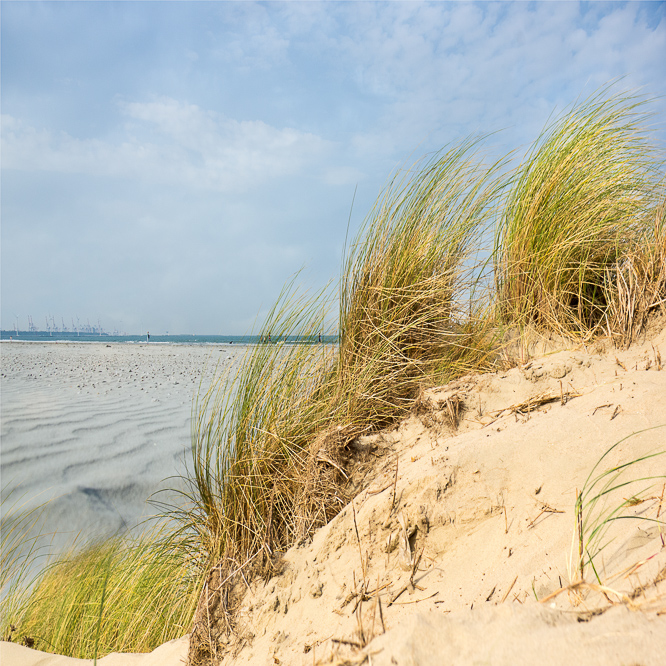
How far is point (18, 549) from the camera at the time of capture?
134 inches

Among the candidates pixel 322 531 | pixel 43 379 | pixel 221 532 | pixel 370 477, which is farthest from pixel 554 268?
pixel 43 379

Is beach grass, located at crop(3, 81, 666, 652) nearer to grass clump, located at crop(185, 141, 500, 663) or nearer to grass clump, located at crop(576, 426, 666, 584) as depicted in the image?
grass clump, located at crop(185, 141, 500, 663)

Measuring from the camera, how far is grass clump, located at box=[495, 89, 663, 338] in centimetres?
278

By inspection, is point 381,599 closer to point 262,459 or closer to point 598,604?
point 598,604

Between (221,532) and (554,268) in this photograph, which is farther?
(554,268)

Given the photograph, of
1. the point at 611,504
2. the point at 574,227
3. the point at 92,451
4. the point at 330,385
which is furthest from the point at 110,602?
the point at 574,227

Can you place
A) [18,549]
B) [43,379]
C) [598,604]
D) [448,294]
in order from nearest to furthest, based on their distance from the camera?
1. [598,604]
2. [448,294]
3. [18,549]
4. [43,379]

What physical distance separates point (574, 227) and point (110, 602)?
3.94 metres

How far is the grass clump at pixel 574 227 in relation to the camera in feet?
9.12

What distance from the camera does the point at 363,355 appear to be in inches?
96.1

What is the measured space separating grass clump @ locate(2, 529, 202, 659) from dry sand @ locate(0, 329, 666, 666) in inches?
12.8

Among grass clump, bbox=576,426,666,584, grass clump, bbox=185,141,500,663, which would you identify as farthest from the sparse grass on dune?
grass clump, bbox=576,426,666,584

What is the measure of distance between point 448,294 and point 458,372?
51 cm

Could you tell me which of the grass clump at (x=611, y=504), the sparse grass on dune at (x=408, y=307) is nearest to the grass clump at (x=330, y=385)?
the sparse grass on dune at (x=408, y=307)
